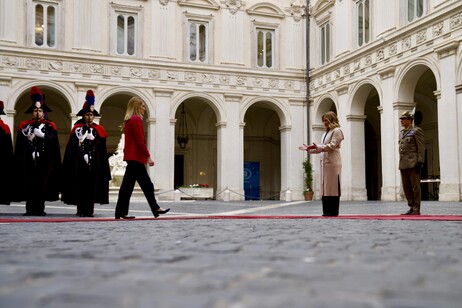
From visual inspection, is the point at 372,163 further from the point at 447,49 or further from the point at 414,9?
the point at 447,49

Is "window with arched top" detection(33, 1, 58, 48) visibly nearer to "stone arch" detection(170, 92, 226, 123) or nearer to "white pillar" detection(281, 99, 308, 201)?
"stone arch" detection(170, 92, 226, 123)

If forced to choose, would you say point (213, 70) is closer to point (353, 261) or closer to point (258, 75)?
point (258, 75)

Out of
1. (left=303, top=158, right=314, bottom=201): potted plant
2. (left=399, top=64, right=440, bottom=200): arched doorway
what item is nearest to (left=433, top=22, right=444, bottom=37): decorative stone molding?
(left=399, top=64, right=440, bottom=200): arched doorway

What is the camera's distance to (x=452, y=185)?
17.7 metres

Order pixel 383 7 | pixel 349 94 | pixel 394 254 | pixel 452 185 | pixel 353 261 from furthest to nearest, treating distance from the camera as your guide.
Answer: pixel 349 94 < pixel 383 7 < pixel 452 185 < pixel 394 254 < pixel 353 261

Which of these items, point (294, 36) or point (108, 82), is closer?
point (108, 82)

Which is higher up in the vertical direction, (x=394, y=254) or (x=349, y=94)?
(x=349, y=94)

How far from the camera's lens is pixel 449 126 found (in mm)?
18016

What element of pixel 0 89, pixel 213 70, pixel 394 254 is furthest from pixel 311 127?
pixel 394 254

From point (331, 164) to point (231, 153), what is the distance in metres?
17.5

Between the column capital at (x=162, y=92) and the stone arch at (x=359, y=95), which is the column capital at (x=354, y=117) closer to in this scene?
the stone arch at (x=359, y=95)

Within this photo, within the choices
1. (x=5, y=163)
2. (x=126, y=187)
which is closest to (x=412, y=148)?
(x=126, y=187)

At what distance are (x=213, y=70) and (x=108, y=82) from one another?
4.84 m

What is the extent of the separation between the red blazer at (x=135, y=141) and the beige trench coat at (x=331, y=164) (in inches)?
102
